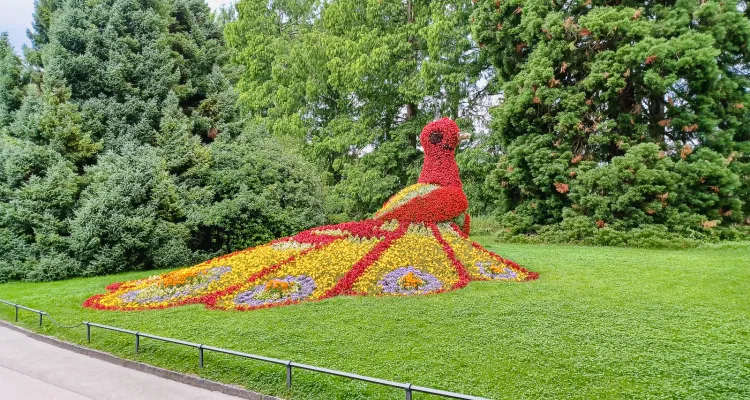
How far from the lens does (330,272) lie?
933 centimetres

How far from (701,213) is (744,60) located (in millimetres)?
5462

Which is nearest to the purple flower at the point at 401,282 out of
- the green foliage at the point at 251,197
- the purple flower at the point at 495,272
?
the purple flower at the point at 495,272

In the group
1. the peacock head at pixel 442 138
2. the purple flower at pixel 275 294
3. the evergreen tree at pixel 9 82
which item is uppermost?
the evergreen tree at pixel 9 82

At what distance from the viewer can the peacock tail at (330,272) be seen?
8648 millimetres

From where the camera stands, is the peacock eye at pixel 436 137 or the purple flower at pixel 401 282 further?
the peacock eye at pixel 436 137

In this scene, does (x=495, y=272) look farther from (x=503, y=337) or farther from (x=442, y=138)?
(x=442, y=138)

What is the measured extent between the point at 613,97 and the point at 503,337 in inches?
491

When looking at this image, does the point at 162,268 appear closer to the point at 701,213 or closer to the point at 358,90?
the point at 358,90

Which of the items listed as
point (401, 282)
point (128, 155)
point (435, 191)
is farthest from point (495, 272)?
point (128, 155)

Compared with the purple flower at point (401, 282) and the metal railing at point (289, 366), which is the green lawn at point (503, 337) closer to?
the metal railing at point (289, 366)

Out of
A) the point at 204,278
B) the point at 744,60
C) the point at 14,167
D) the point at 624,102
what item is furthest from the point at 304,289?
the point at 744,60

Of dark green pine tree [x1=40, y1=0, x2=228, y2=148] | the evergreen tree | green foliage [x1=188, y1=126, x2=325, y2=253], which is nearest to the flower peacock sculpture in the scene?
green foliage [x1=188, y1=126, x2=325, y2=253]

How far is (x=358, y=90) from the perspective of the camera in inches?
938

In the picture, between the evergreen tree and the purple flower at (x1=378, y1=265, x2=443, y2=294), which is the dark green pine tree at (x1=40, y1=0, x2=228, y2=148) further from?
the purple flower at (x1=378, y1=265, x2=443, y2=294)
